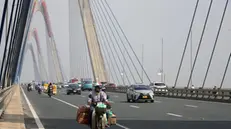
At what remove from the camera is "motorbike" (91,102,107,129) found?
13375mm

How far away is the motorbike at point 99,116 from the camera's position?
1338cm

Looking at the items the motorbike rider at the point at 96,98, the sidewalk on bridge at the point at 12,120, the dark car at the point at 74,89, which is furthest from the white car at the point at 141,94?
the motorbike rider at the point at 96,98

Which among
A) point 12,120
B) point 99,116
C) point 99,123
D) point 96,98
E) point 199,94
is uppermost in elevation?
point 199,94

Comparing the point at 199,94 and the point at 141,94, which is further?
the point at 199,94

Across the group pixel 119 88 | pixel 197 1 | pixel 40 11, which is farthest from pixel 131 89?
pixel 40 11

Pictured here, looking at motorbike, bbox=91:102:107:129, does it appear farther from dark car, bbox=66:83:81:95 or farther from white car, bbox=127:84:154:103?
dark car, bbox=66:83:81:95

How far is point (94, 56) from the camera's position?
73.4 m

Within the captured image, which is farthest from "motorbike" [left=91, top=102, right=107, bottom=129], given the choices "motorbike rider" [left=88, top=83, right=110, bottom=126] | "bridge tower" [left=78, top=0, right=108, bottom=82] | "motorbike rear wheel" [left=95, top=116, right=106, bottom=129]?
"bridge tower" [left=78, top=0, right=108, bottom=82]

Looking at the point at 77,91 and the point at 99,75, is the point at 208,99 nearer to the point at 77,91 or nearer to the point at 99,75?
the point at 77,91

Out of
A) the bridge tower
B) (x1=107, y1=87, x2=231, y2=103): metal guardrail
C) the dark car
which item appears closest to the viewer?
(x1=107, y1=87, x2=231, y2=103): metal guardrail

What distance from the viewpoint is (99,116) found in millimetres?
13508

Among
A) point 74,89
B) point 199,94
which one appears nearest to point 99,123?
point 199,94

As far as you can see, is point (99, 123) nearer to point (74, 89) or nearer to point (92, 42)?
point (74, 89)

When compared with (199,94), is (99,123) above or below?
below
